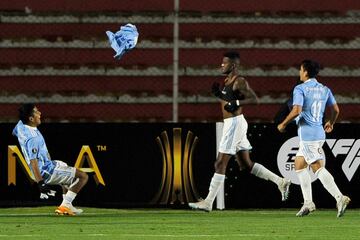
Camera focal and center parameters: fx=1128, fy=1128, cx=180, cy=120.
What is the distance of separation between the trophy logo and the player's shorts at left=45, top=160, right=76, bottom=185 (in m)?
1.52

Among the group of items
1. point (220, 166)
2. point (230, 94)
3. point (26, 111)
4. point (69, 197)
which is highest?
point (230, 94)

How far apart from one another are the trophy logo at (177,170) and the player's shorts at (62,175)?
1.52 m

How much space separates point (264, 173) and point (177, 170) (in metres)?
1.23

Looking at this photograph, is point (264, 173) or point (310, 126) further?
point (264, 173)

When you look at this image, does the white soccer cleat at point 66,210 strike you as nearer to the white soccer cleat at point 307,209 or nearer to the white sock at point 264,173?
the white sock at point 264,173

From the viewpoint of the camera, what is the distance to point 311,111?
12.1 m

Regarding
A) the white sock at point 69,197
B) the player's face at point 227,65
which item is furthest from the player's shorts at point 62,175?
the player's face at point 227,65

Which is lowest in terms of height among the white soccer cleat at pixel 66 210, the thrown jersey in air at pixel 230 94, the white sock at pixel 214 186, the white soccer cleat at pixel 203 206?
the white soccer cleat at pixel 66 210

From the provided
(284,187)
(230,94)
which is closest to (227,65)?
(230,94)

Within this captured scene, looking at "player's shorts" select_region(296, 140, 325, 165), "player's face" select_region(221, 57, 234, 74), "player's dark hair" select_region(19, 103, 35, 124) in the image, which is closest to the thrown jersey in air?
"player's face" select_region(221, 57, 234, 74)

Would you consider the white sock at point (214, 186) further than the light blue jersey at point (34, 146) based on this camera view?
Yes

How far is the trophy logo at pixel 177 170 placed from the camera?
1345 centimetres

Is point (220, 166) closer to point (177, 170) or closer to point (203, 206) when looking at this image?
point (203, 206)

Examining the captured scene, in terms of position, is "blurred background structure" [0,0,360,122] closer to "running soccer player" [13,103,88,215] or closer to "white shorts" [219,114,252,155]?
"white shorts" [219,114,252,155]
